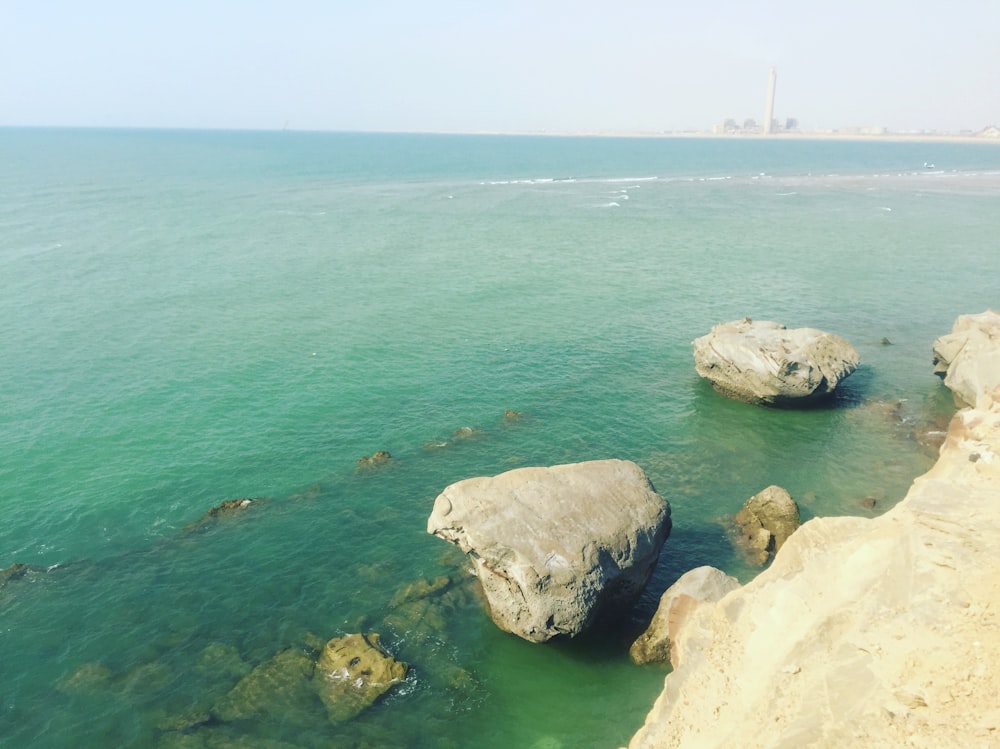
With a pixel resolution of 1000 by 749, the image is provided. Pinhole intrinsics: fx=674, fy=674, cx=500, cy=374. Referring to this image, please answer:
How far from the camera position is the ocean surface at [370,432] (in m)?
25.7

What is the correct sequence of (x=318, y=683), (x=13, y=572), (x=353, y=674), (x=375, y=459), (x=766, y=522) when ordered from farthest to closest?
(x=375, y=459) < (x=766, y=522) < (x=13, y=572) < (x=353, y=674) < (x=318, y=683)

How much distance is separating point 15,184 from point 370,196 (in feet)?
259

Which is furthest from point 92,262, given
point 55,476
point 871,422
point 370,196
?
point 871,422

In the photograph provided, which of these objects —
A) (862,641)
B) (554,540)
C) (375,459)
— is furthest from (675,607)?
(375,459)

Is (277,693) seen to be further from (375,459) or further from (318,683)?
(375,459)

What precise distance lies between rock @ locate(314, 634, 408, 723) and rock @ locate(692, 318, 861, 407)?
30200 mm

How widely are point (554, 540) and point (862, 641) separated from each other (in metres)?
11.3

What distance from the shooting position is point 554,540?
26016 mm

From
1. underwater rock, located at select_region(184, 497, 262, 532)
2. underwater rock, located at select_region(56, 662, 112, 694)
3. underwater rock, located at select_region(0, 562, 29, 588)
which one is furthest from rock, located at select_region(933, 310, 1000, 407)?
underwater rock, located at select_region(0, 562, 29, 588)

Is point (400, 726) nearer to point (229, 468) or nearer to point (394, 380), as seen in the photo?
point (229, 468)

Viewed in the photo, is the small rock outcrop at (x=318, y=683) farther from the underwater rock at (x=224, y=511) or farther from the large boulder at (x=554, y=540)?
the underwater rock at (x=224, y=511)

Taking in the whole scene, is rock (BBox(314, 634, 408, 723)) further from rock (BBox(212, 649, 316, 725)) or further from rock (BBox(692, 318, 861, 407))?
rock (BBox(692, 318, 861, 407))

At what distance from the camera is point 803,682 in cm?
1727

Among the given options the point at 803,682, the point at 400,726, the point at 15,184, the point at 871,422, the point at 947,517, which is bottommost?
the point at 400,726
